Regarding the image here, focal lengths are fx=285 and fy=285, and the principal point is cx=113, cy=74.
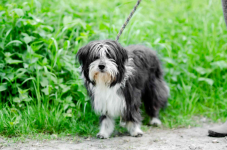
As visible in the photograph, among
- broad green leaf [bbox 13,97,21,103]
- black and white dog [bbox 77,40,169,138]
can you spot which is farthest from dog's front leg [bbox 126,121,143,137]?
broad green leaf [bbox 13,97,21,103]

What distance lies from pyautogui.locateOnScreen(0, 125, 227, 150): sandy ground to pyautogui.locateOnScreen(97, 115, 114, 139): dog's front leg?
8 centimetres

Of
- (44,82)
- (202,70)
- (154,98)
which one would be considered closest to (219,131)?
(154,98)

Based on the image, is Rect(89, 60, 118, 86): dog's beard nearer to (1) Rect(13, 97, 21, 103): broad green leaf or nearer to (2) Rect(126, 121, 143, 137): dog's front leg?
(2) Rect(126, 121, 143, 137): dog's front leg

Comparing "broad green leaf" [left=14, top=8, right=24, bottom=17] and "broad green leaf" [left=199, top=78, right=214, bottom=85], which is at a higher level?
"broad green leaf" [left=14, top=8, right=24, bottom=17]

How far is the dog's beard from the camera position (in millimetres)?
3166

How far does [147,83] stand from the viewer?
421 centimetres

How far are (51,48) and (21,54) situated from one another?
51 cm

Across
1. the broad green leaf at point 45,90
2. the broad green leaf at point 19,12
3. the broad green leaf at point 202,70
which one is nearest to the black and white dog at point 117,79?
the broad green leaf at point 45,90

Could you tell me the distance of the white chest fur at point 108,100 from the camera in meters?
3.45

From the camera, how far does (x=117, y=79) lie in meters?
3.33

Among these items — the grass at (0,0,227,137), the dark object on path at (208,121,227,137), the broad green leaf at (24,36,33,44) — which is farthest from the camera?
Answer: the broad green leaf at (24,36,33,44)

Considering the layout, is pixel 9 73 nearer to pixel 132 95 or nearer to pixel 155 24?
pixel 132 95

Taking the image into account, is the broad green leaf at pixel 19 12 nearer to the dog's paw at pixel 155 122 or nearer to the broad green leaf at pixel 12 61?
the broad green leaf at pixel 12 61

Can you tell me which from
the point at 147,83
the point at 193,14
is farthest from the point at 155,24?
the point at 147,83
